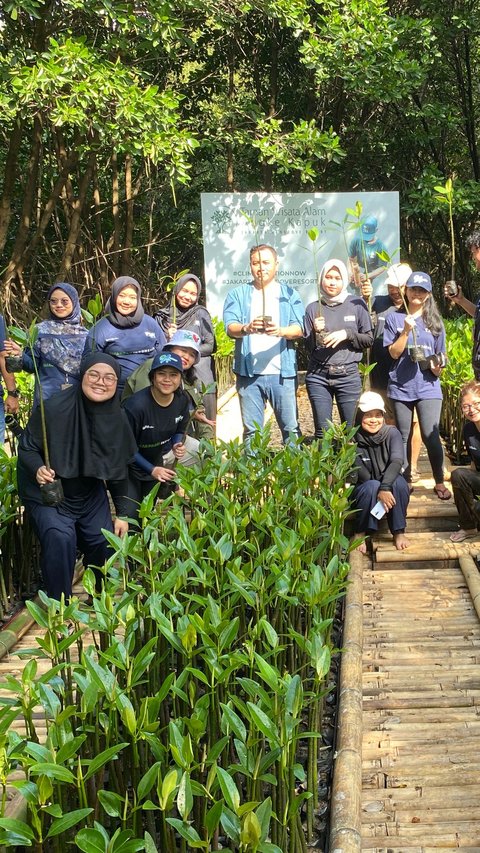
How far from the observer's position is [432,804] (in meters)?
2.73

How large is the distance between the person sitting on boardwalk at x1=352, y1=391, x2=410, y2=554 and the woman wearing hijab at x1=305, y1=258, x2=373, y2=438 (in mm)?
408

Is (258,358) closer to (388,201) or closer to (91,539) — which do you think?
(91,539)

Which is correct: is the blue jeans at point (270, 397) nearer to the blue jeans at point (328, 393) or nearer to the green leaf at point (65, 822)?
the blue jeans at point (328, 393)

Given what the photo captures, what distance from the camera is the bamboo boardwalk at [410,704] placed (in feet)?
8.52

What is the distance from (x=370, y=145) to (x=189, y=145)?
6098mm

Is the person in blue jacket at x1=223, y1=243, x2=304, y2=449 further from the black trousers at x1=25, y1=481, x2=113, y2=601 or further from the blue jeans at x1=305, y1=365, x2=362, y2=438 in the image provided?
the black trousers at x1=25, y1=481, x2=113, y2=601

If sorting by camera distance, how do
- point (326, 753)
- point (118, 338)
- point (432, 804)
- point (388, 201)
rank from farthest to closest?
point (388, 201), point (118, 338), point (326, 753), point (432, 804)

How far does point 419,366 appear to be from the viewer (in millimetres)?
5461

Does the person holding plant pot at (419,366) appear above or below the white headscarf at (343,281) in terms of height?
below

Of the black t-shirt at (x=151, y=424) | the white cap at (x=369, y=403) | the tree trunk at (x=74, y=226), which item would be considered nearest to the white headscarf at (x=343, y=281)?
the white cap at (x=369, y=403)

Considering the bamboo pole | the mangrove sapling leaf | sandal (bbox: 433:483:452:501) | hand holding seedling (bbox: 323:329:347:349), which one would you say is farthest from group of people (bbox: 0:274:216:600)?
the mangrove sapling leaf

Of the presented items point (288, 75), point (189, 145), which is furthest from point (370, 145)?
point (189, 145)

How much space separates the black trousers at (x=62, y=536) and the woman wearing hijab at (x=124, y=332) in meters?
1.19

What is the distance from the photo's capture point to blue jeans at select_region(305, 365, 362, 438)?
5598 millimetres
